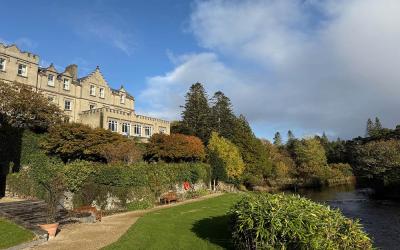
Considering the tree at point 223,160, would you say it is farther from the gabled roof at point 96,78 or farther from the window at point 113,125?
the gabled roof at point 96,78

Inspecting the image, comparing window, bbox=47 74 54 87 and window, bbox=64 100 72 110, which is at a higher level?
window, bbox=47 74 54 87

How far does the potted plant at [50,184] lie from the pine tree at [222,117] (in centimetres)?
3512

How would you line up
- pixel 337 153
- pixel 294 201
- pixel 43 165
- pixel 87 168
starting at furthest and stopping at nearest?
pixel 337 153 → pixel 43 165 → pixel 87 168 → pixel 294 201

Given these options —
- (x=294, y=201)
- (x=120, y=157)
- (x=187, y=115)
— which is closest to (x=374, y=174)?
(x=187, y=115)

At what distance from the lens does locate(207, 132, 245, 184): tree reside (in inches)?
1929

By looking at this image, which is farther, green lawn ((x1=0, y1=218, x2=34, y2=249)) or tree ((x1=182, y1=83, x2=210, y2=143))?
tree ((x1=182, y1=83, x2=210, y2=143))

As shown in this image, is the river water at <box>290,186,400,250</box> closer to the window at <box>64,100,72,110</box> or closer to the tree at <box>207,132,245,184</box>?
the tree at <box>207,132,245,184</box>

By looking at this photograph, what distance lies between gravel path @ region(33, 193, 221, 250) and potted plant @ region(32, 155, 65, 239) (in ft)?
2.42

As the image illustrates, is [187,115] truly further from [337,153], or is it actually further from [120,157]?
[337,153]

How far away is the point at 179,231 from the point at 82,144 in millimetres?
20432

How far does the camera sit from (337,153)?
108 m

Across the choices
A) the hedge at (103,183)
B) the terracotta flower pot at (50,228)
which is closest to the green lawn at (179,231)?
the terracotta flower pot at (50,228)

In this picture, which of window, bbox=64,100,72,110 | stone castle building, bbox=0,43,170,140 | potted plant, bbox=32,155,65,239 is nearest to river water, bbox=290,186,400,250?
potted plant, bbox=32,155,65,239

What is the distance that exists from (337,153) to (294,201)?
333 ft
